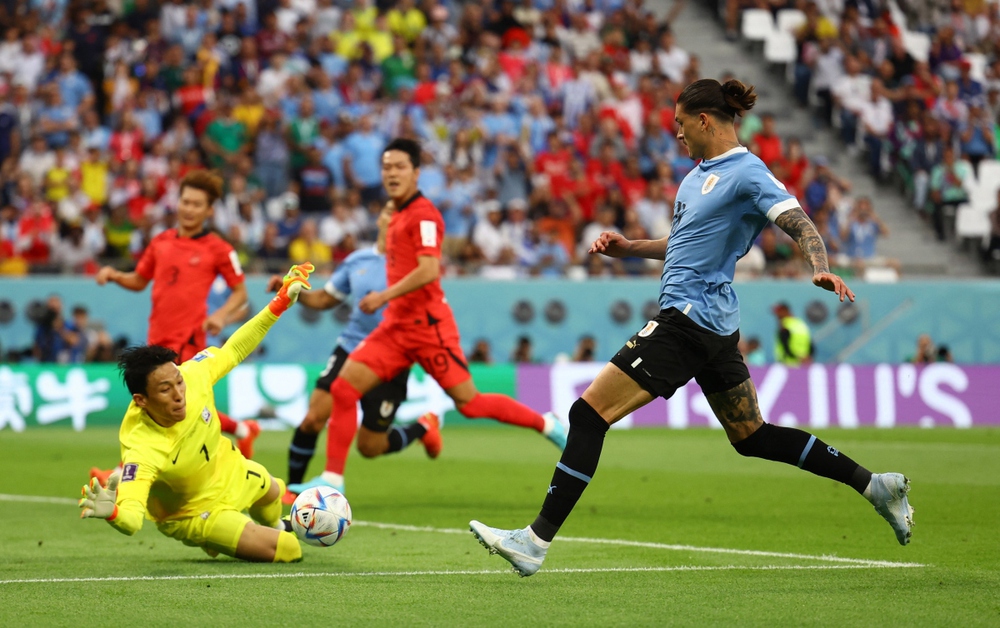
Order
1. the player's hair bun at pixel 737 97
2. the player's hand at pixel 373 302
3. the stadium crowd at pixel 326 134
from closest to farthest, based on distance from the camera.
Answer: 1. the player's hair bun at pixel 737 97
2. the player's hand at pixel 373 302
3. the stadium crowd at pixel 326 134

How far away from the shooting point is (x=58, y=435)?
1875 cm

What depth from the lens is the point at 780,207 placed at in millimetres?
6758

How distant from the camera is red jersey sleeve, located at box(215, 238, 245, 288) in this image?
36.4ft

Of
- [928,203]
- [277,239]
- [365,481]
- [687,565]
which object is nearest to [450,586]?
[687,565]

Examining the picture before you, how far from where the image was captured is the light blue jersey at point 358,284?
11.4 metres

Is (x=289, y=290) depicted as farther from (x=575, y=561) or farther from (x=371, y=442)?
(x=371, y=442)

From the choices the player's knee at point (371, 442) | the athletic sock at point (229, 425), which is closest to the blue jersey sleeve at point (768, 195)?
the player's knee at point (371, 442)

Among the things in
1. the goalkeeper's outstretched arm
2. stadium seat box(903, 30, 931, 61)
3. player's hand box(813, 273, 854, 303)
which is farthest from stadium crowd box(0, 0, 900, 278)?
player's hand box(813, 273, 854, 303)

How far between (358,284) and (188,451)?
4193 mm

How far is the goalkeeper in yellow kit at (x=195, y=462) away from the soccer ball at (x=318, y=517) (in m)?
0.33

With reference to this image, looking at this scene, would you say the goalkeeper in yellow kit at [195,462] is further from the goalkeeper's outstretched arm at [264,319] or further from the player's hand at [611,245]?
the player's hand at [611,245]

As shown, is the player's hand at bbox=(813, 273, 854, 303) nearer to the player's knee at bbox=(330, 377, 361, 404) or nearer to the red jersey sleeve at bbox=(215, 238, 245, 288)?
the player's knee at bbox=(330, 377, 361, 404)

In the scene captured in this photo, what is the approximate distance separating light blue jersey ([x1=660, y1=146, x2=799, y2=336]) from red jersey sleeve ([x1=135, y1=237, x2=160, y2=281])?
5.32 meters

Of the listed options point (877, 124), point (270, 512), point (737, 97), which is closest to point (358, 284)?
point (270, 512)
